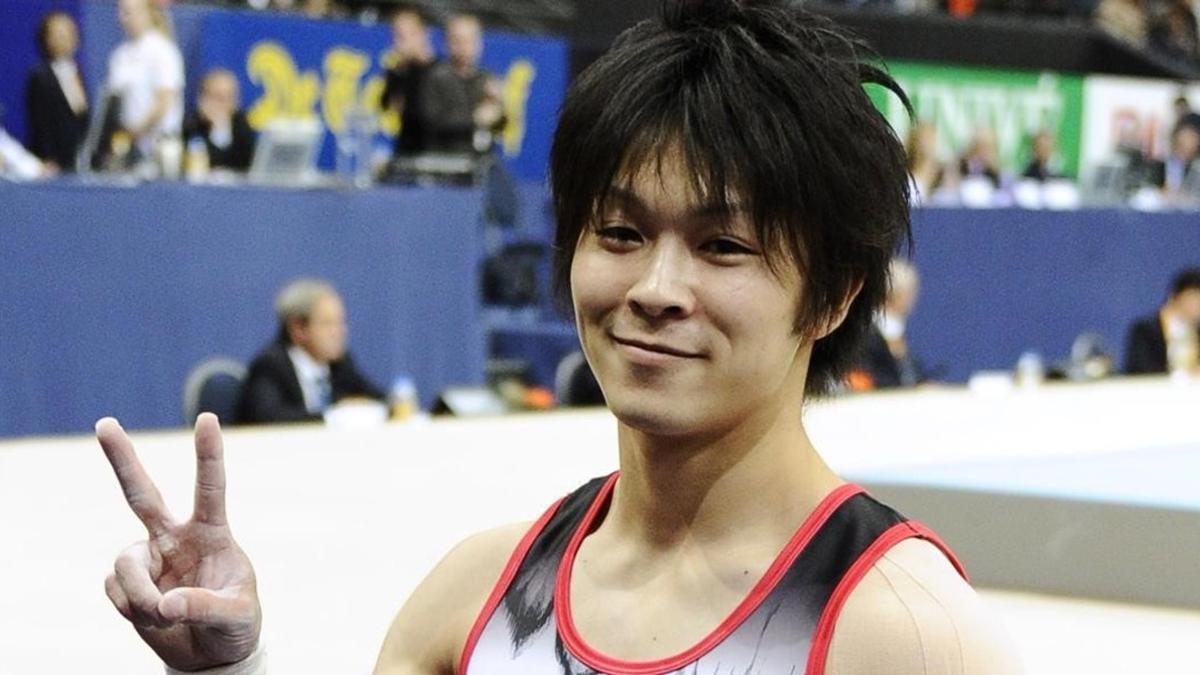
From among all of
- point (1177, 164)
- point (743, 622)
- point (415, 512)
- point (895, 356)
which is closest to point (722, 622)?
point (743, 622)

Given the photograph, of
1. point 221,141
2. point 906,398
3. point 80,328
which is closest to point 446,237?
point 221,141

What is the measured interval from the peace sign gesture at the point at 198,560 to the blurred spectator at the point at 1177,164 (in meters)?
13.6

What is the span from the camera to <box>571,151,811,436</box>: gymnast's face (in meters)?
1.46

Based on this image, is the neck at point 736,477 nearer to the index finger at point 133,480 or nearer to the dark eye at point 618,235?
the dark eye at point 618,235

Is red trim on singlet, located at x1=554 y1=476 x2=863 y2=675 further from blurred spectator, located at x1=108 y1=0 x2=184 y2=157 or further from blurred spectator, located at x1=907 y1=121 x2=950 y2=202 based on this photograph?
blurred spectator, located at x1=907 y1=121 x2=950 y2=202

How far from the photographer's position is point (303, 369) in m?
7.15

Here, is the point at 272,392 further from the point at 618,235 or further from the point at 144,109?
the point at 618,235

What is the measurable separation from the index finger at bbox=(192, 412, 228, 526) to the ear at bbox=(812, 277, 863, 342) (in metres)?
0.51

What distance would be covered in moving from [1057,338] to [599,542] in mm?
11554

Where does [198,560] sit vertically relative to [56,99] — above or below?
above

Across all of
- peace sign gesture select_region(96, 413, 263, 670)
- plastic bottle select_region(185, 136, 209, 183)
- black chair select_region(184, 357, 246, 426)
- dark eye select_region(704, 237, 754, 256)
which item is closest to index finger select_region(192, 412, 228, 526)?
peace sign gesture select_region(96, 413, 263, 670)

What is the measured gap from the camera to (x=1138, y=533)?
3.56 meters

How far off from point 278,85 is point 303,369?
3.63m

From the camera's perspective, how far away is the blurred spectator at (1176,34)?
1761 cm
